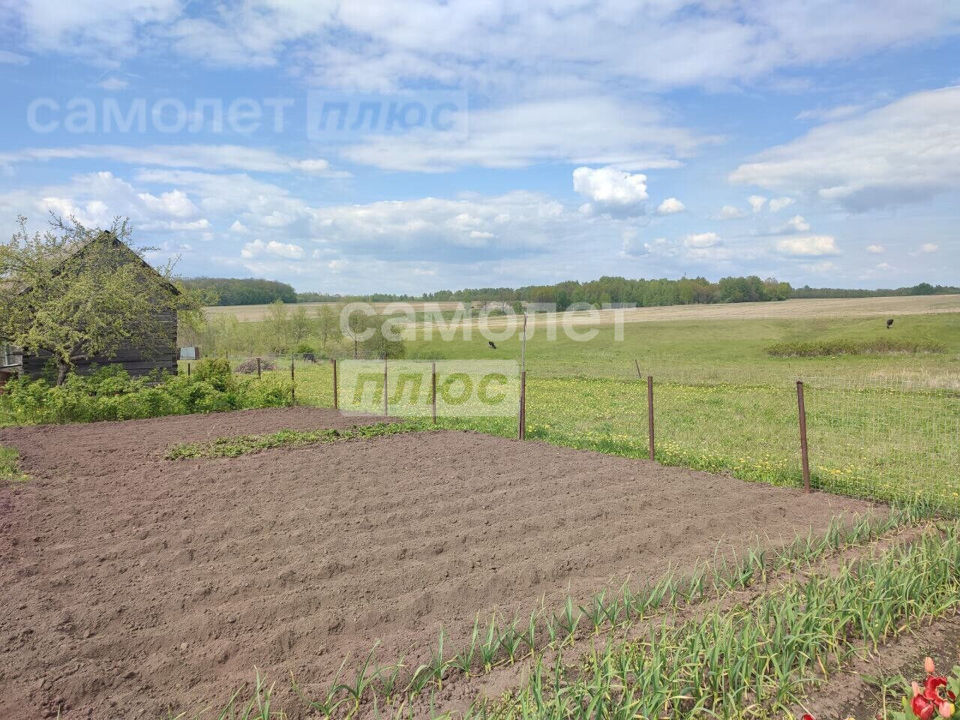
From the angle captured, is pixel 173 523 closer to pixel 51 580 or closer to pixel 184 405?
pixel 51 580

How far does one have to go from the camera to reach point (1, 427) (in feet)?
45.2

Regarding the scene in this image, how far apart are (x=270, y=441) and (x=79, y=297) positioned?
30.4 feet

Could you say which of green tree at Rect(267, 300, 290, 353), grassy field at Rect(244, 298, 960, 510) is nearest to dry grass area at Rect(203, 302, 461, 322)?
green tree at Rect(267, 300, 290, 353)

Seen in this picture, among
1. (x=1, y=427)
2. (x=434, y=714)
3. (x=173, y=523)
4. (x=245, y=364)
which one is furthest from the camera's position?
(x=245, y=364)

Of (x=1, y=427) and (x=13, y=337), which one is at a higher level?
(x=13, y=337)

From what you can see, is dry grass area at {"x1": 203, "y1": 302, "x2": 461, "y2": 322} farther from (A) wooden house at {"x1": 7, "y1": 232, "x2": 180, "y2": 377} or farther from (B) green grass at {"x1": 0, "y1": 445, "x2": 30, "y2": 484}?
(B) green grass at {"x1": 0, "y1": 445, "x2": 30, "y2": 484}

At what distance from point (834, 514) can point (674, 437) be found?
5499 millimetres

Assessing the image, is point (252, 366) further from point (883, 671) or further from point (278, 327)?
point (883, 671)

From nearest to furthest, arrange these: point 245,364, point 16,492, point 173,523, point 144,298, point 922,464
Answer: point 173,523 < point 16,492 < point 922,464 < point 144,298 < point 245,364

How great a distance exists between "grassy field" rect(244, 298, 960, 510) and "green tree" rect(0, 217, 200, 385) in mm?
5426

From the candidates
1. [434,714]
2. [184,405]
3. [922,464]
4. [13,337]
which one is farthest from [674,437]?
[13,337]

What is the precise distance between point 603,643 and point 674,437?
349 inches

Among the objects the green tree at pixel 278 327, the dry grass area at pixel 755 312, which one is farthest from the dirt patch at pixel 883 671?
the dry grass area at pixel 755 312

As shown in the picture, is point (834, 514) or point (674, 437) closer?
point (834, 514)
